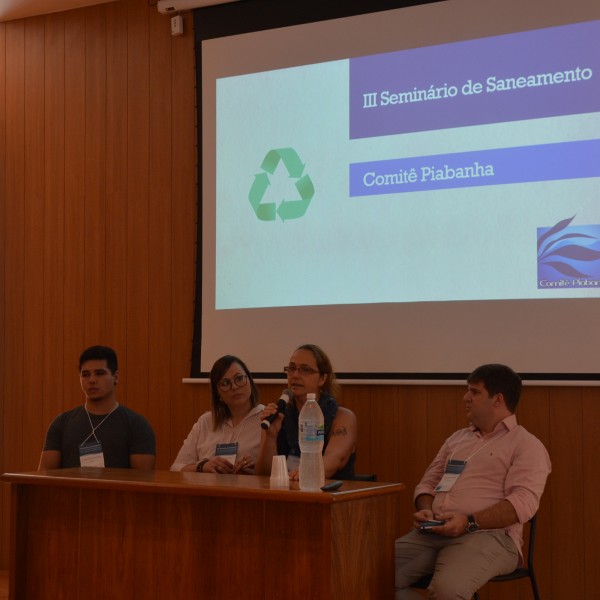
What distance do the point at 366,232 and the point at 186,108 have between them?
1.37 m

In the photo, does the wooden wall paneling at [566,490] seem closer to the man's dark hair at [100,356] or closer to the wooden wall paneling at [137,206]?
the man's dark hair at [100,356]

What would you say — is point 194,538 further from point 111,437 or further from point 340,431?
point 111,437

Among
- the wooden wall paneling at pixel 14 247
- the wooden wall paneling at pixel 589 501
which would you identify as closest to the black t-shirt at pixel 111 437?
the wooden wall paneling at pixel 14 247

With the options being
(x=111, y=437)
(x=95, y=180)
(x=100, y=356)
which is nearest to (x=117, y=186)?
(x=95, y=180)

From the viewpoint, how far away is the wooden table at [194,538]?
281 centimetres

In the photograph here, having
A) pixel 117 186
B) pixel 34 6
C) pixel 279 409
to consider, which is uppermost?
pixel 34 6

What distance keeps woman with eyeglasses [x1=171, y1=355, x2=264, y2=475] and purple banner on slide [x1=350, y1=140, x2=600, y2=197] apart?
1.13 metres

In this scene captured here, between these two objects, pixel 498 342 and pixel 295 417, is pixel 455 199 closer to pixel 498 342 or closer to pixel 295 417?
pixel 498 342

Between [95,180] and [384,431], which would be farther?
[95,180]

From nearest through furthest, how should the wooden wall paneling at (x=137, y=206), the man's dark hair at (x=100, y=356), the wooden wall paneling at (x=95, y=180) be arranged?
1. the man's dark hair at (x=100, y=356)
2. the wooden wall paneling at (x=137, y=206)
3. the wooden wall paneling at (x=95, y=180)

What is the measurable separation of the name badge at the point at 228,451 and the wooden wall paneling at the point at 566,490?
1.39 metres

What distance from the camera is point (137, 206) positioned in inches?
204

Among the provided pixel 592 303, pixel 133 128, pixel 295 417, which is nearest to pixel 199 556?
pixel 295 417

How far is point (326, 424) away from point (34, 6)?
3314 mm
